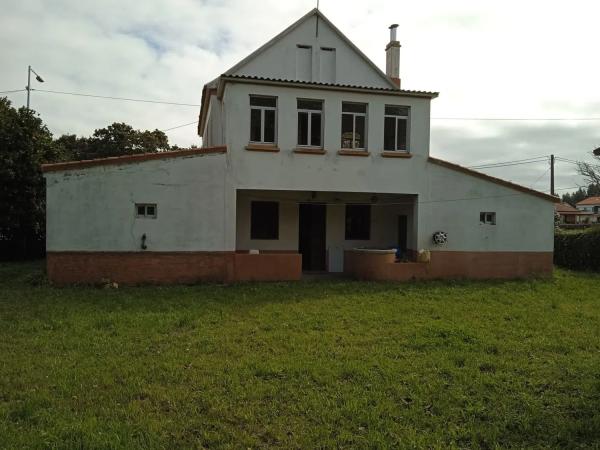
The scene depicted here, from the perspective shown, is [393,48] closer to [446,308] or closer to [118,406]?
[446,308]

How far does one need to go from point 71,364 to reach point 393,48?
658 inches

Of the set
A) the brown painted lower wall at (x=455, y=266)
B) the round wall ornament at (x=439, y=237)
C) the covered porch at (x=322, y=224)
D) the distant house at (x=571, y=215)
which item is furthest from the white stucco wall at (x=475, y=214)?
the distant house at (x=571, y=215)

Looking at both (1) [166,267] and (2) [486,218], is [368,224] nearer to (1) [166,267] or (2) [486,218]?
(2) [486,218]

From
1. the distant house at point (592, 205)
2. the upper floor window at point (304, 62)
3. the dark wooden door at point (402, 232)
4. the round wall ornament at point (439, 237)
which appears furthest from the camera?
the distant house at point (592, 205)

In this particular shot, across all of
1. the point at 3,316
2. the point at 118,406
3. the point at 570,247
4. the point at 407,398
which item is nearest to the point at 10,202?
the point at 3,316

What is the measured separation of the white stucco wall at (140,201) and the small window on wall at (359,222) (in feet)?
19.5

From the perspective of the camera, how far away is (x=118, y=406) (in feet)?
16.6

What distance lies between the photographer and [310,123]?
48.3 ft

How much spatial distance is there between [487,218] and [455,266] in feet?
6.75

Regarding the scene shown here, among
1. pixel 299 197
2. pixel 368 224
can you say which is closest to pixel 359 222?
pixel 368 224

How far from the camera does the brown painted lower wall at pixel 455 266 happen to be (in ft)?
48.6

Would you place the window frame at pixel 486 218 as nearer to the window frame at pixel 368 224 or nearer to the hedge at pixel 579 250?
the window frame at pixel 368 224

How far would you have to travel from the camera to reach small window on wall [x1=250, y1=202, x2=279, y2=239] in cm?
1706

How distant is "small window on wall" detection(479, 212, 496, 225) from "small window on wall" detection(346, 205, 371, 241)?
4254mm
